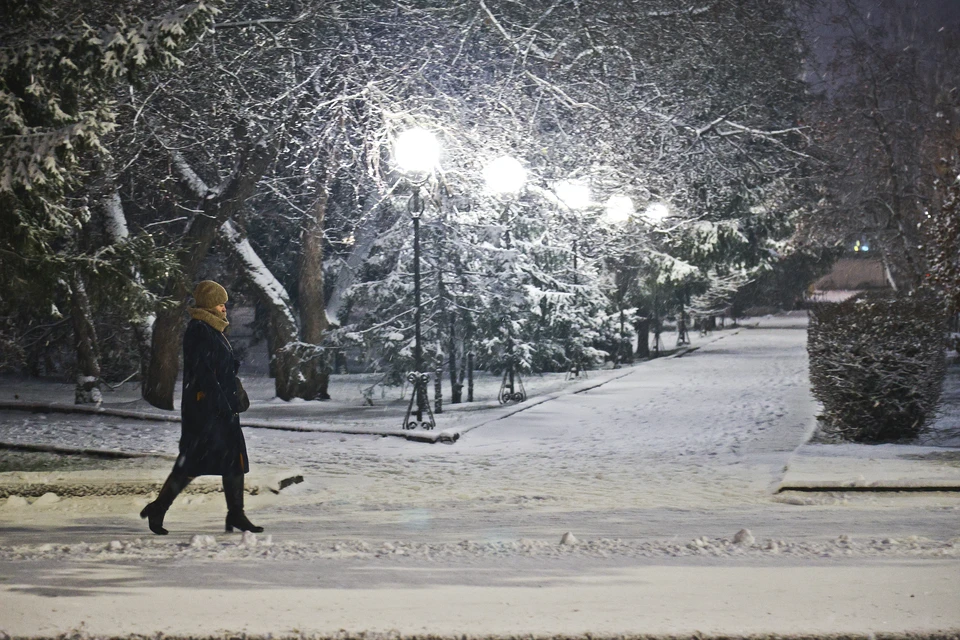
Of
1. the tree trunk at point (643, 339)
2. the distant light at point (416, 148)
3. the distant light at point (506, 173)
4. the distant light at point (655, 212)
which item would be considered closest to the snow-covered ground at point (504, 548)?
the distant light at point (506, 173)

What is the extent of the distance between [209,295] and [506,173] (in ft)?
31.1

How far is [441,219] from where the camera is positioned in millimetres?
23156

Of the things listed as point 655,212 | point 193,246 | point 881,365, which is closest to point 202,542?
point 881,365

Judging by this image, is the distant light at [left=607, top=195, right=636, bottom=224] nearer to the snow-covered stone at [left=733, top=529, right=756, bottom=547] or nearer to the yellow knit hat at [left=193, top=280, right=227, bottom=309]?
the yellow knit hat at [left=193, top=280, right=227, bottom=309]

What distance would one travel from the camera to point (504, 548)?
824cm

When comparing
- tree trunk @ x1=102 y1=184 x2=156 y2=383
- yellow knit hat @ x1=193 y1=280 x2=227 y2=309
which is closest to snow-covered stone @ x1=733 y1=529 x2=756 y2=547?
yellow knit hat @ x1=193 y1=280 x2=227 y2=309

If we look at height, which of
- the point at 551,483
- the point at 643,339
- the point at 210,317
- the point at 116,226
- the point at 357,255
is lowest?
the point at 551,483

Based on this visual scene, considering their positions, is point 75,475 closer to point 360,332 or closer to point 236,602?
point 236,602

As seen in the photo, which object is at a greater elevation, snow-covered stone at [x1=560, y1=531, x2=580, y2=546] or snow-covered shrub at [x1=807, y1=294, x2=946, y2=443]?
snow-covered shrub at [x1=807, y1=294, x2=946, y2=443]

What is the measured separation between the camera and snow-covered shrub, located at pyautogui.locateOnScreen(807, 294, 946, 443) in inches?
583

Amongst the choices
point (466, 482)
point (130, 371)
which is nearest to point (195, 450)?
point (466, 482)

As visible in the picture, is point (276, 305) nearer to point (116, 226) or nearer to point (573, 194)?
point (116, 226)

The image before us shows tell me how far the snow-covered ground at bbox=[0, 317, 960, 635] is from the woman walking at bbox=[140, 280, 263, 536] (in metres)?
0.55

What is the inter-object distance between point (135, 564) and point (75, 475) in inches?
195
